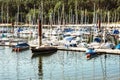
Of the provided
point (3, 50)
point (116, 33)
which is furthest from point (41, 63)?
point (116, 33)

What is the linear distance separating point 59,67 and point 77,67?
257 centimetres

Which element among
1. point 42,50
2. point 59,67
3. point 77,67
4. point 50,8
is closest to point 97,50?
point 42,50

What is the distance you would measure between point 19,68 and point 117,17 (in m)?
103

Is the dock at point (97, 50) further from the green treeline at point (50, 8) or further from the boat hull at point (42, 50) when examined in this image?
the green treeline at point (50, 8)

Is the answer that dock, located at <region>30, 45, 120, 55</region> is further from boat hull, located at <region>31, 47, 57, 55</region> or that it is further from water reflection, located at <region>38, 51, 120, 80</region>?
boat hull, located at <region>31, 47, 57, 55</region>

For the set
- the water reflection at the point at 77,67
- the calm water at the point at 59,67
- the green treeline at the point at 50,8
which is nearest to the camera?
the water reflection at the point at 77,67

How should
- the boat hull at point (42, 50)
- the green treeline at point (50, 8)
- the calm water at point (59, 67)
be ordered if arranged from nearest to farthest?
the calm water at point (59, 67) < the boat hull at point (42, 50) < the green treeline at point (50, 8)

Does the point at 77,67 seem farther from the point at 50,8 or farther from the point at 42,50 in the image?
the point at 50,8

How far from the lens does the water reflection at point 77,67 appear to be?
157ft

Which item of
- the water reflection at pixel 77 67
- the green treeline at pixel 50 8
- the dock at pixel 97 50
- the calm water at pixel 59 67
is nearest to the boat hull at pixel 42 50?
the calm water at pixel 59 67

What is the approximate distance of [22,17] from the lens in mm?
166375

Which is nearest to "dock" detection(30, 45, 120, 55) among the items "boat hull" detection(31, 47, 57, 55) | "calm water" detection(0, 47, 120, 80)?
"calm water" detection(0, 47, 120, 80)

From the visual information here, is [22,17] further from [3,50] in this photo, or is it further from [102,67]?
[102,67]

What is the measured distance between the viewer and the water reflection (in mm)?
47906
